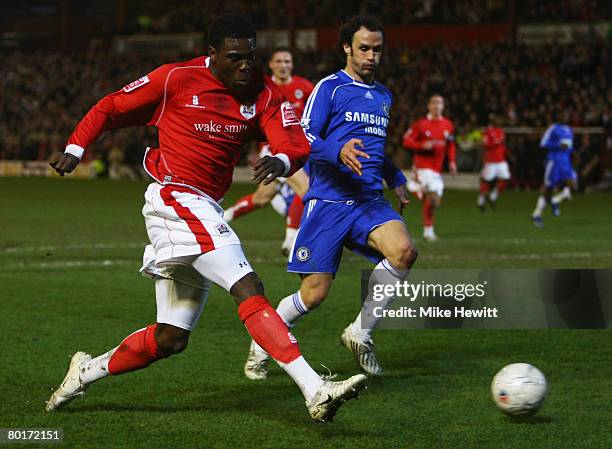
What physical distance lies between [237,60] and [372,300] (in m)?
2.12

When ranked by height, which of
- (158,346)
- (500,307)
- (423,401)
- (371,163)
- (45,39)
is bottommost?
(45,39)

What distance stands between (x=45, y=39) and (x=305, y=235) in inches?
1943

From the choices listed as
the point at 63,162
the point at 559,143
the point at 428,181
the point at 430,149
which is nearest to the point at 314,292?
the point at 63,162

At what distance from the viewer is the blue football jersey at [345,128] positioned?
673 cm

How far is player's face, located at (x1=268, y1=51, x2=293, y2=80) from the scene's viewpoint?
1230cm

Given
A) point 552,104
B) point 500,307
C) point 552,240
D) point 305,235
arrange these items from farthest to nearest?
point 552,104 < point 552,240 < point 500,307 < point 305,235

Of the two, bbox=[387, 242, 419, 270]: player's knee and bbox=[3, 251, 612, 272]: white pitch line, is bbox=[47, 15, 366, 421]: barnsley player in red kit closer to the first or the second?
bbox=[387, 242, 419, 270]: player's knee

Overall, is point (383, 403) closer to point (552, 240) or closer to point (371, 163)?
point (371, 163)

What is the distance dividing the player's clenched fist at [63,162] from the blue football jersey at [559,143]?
1623 centimetres

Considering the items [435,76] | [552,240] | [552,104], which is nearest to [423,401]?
[552,240]

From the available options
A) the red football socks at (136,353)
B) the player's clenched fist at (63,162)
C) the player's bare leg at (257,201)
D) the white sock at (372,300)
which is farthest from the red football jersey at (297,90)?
the player's clenched fist at (63,162)

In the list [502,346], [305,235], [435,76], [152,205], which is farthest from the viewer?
[435,76]

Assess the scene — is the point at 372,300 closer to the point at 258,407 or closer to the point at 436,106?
the point at 258,407

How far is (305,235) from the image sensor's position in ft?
21.9
